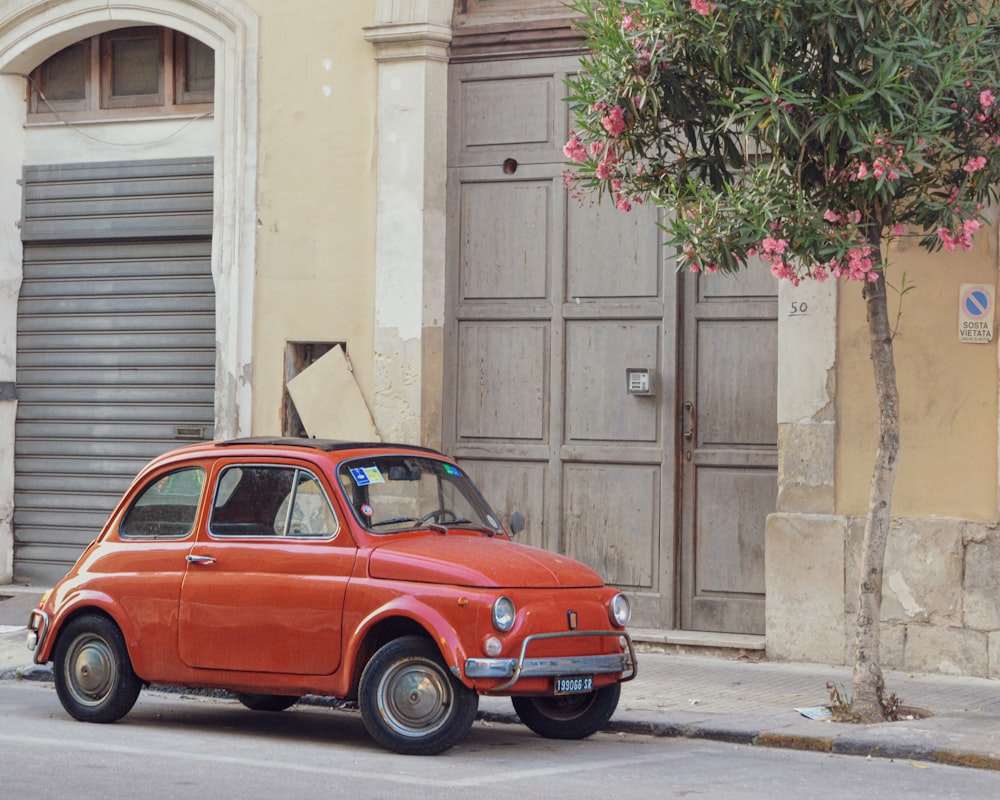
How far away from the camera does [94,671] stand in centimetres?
925

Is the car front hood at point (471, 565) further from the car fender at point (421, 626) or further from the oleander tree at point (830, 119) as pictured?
the oleander tree at point (830, 119)

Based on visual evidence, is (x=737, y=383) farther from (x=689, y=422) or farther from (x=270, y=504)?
(x=270, y=504)

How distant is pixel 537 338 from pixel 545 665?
213 inches

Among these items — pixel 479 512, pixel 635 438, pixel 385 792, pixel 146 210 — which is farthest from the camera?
pixel 146 210

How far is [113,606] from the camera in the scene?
913cm

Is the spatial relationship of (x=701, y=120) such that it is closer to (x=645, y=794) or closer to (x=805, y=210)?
(x=805, y=210)

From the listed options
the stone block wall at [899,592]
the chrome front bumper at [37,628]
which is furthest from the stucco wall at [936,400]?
the chrome front bumper at [37,628]

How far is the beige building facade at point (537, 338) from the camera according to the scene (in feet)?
37.2

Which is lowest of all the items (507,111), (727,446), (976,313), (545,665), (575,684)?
(575,684)

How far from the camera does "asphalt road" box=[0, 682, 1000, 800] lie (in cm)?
713

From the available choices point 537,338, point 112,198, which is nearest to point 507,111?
point 537,338

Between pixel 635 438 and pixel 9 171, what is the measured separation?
21.7 feet

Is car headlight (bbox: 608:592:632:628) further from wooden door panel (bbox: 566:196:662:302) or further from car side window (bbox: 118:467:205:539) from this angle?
wooden door panel (bbox: 566:196:662:302)

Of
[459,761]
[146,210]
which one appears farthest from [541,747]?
[146,210]
